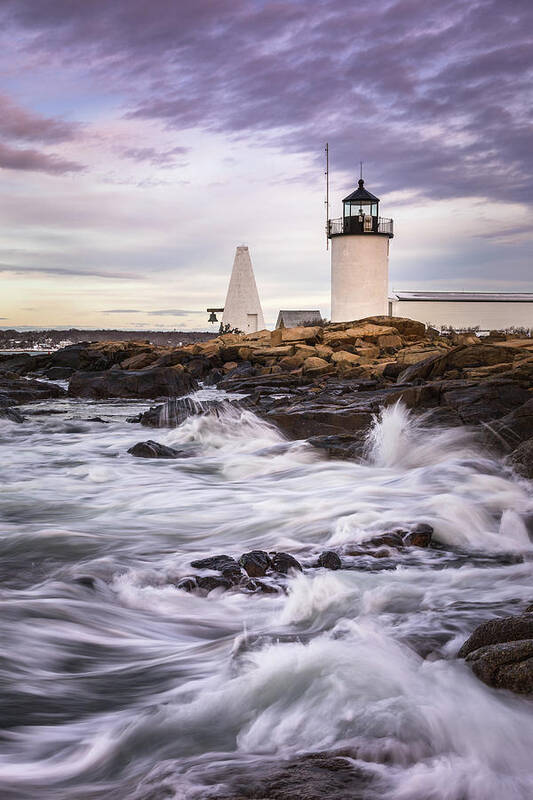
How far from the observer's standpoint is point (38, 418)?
1277cm

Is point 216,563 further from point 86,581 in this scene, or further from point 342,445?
point 342,445

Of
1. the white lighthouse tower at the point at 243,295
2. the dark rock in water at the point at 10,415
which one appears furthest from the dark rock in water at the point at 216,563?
the white lighthouse tower at the point at 243,295

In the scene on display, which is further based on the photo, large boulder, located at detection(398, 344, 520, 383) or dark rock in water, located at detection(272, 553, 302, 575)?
large boulder, located at detection(398, 344, 520, 383)

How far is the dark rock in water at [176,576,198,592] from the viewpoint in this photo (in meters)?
4.11

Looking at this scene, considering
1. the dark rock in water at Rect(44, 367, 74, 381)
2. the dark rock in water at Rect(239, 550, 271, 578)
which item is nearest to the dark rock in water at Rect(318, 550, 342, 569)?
the dark rock in water at Rect(239, 550, 271, 578)

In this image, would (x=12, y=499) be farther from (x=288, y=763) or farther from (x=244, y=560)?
(x=288, y=763)

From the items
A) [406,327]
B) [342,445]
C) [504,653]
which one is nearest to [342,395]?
[342,445]

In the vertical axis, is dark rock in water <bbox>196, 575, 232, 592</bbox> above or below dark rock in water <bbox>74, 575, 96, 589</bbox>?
above

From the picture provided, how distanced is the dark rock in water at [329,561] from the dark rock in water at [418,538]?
0.61 metres

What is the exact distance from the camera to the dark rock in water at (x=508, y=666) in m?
2.51

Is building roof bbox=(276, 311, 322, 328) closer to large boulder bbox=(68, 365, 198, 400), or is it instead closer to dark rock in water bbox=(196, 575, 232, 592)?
large boulder bbox=(68, 365, 198, 400)

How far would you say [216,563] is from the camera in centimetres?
447

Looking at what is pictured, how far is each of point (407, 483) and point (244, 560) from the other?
290cm

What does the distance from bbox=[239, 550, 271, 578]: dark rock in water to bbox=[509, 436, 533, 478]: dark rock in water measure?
3097 millimetres
